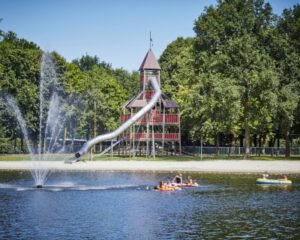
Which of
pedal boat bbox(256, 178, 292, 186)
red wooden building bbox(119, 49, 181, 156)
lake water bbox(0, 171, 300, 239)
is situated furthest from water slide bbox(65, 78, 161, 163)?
pedal boat bbox(256, 178, 292, 186)

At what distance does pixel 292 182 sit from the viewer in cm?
5525

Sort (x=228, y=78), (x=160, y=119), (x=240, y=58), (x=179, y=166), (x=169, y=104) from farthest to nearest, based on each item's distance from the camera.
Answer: (x=169, y=104)
(x=160, y=119)
(x=240, y=58)
(x=228, y=78)
(x=179, y=166)

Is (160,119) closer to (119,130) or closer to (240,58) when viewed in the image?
(240,58)

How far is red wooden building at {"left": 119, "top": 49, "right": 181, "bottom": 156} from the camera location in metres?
85.2

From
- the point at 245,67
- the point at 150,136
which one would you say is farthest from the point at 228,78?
the point at 150,136

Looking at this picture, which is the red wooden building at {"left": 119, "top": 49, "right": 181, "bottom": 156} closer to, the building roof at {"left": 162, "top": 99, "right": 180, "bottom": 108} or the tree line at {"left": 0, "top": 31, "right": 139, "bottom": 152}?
the building roof at {"left": 162, "top": 99, "right": 180, "bottom": 108}

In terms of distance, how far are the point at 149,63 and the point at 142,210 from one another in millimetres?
54048

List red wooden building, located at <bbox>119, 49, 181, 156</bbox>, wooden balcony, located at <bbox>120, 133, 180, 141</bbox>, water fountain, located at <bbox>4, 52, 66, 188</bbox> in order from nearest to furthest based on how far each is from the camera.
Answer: wooden balcony, located at <bbox>120, 133, 180, 141</bbox>, red wooden building, located at <bbox>119, 49, 181, 156</bbox>, water fountain, located at <bbox>4, 52, 66, 188</bbox>

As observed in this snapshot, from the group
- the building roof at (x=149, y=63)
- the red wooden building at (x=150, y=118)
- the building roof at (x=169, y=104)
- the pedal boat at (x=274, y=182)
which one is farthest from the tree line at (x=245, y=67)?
the pedal boat at (x=274, y=182)

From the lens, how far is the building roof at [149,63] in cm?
8869

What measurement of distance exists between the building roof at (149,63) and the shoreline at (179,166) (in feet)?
62.2

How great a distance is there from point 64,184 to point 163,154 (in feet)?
140

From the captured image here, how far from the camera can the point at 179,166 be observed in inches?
2776

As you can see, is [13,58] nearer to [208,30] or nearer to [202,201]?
[208,30]
